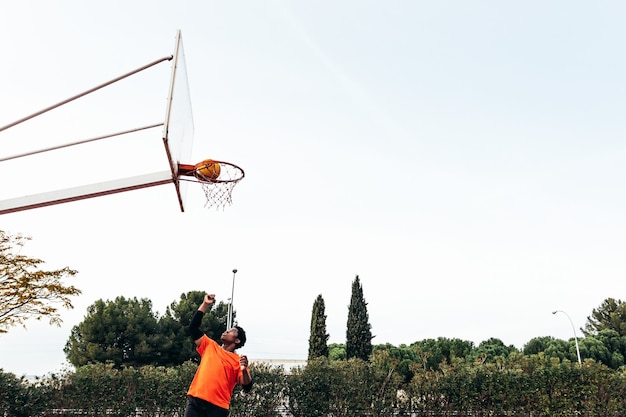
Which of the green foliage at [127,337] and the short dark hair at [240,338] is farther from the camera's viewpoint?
the green foliage at [127,337]

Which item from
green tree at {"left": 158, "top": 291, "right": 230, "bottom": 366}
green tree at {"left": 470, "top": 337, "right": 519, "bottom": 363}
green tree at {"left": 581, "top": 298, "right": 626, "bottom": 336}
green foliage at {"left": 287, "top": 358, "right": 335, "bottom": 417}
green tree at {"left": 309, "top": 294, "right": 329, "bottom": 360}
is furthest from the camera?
green tree at {"left": 581, "top": 298, "right": 626, "bottom": 336}

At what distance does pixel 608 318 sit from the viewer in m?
57.4

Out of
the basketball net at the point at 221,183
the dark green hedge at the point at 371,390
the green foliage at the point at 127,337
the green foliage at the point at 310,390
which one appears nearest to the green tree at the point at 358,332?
the green foliage at the point at 127,337

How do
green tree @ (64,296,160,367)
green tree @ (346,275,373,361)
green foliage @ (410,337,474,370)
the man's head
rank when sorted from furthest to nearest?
green tree @ (346,275,373,361)
green foliage @ (410,337,474,370)
green tree @ (64,296,160,367)
the man's head

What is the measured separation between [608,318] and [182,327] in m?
48.2

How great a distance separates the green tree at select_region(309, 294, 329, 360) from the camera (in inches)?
1519

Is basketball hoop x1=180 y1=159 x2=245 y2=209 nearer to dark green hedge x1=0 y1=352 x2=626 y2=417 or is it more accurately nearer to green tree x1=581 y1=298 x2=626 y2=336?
dark green hedge x1=0 y1=352 x2=626 y2=417

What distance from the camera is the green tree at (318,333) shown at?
38.6 m

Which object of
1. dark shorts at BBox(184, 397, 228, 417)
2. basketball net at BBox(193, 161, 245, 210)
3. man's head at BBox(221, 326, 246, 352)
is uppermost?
basketball net at BBox(193, 161, 245, 210)

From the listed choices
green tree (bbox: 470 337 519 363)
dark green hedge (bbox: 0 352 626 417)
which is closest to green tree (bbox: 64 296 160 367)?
dark green hedge (bbox: 0 352 626 417)

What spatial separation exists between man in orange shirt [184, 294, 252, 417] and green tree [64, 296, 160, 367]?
101ft

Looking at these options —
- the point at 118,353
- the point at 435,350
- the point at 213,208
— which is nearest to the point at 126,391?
the point at 213,208

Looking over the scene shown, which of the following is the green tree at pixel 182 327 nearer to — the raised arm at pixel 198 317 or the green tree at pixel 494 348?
the green tree at pixel 494 348

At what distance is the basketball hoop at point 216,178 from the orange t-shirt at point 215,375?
90.5 inches
